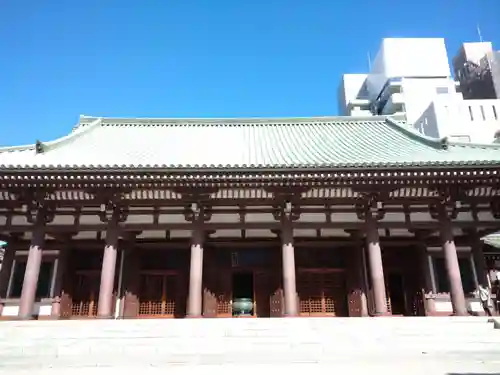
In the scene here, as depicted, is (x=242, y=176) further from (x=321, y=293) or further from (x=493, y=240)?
(x=493, y=240)

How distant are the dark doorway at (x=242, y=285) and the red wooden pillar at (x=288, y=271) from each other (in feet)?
10.5

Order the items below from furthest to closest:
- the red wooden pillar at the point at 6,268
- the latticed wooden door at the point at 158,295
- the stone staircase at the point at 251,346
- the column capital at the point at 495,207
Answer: the latticed wooden door at the point at 158,295 < the red wooden pillar at the point at 6,268 < the column capital at the point at 495,207 < the stone staircase at the point at 251,346

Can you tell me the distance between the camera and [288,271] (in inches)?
446

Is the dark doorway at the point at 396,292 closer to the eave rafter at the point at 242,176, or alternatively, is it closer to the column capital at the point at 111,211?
the eave rafter at the point at 242,176

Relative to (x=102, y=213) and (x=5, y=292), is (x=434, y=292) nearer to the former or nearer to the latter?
(x=102, y=213)

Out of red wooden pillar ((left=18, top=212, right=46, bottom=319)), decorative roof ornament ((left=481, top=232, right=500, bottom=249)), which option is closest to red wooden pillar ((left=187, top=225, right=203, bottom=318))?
red wooden pillar ((left=18, top=212, right=46, bottom=319))

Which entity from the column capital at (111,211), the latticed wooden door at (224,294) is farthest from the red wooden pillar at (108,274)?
the latticed wooden door at (224,294)

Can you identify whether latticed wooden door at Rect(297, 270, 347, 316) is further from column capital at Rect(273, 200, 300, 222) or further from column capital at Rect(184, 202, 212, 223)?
column capital at Rect(184, 202, 212, 223)

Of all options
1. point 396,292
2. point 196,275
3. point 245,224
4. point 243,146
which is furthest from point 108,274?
point 396,292

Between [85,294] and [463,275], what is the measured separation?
48.5 feet

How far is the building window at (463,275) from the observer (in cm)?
1430

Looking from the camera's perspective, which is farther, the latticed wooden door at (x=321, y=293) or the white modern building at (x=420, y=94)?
the white modern building at (x=420, y=94)

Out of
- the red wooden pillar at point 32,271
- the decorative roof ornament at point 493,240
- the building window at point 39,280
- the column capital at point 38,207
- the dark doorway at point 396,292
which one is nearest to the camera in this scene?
the red wooden pillar at point 32,271

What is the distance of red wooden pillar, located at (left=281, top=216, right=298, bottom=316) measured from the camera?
1102cm
